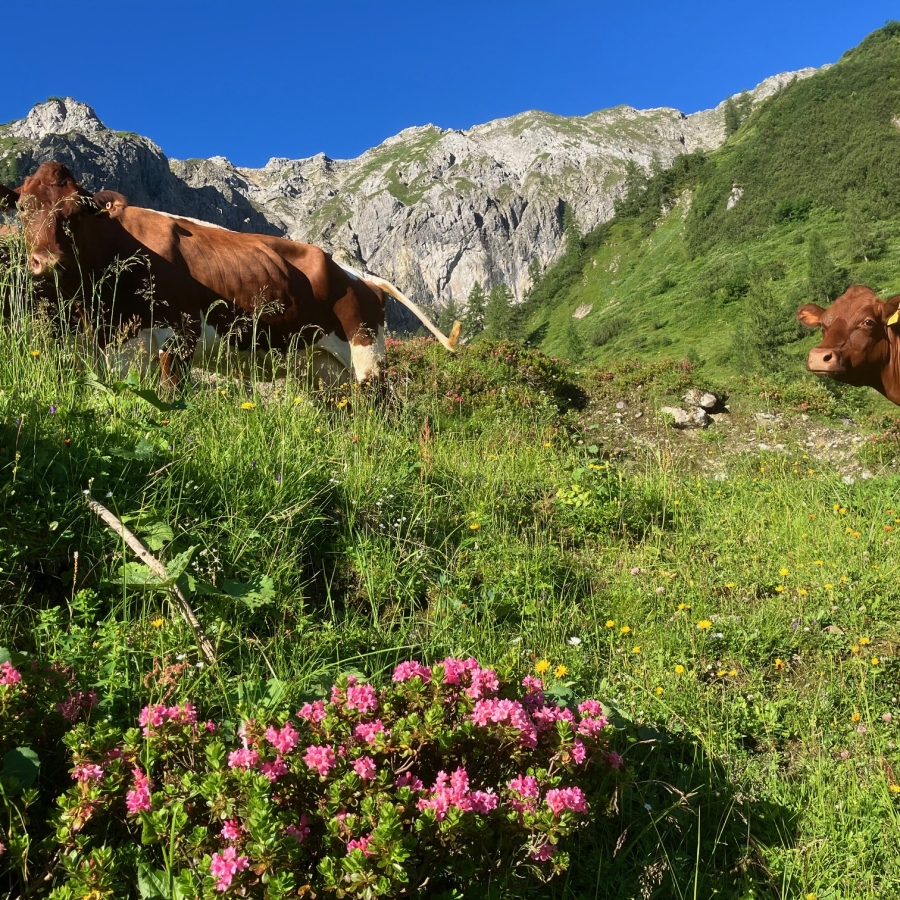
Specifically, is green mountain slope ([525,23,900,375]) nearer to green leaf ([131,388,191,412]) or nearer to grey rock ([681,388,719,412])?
grey rock ([681,388,719,412])

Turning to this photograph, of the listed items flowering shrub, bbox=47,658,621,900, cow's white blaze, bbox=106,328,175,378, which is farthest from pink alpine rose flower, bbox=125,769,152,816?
cow's white blaze, bbox=106,328,175,378

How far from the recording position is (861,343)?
7.58 meters

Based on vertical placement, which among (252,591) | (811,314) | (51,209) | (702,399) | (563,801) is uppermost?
(51,209)

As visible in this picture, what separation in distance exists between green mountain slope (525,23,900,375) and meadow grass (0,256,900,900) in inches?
1552

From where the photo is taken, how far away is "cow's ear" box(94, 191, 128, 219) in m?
5.65

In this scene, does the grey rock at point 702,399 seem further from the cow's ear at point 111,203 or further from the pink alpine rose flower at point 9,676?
the pink alpine rose flower at point 9,676

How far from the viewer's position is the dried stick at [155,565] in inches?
87.7

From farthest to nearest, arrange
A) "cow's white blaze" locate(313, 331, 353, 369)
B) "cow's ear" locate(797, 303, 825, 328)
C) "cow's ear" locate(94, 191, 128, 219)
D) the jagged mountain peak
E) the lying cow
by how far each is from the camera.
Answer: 1. the jagged mountain peak
2. "cow's ear" locate(797, 303, 825, 328)
3. "cow's white blaze" locate(313, 331, 353, 369)
4. "cow's ear" locate(94, 191, 128, 219)
5. the lying cow

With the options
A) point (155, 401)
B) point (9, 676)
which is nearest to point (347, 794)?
point (9, 676)

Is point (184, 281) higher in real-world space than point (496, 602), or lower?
higher

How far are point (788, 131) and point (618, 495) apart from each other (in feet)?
352

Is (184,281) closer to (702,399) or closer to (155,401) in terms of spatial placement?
(155,401)

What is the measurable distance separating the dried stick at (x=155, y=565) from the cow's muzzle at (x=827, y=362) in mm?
7362

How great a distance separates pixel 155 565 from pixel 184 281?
4.40m
